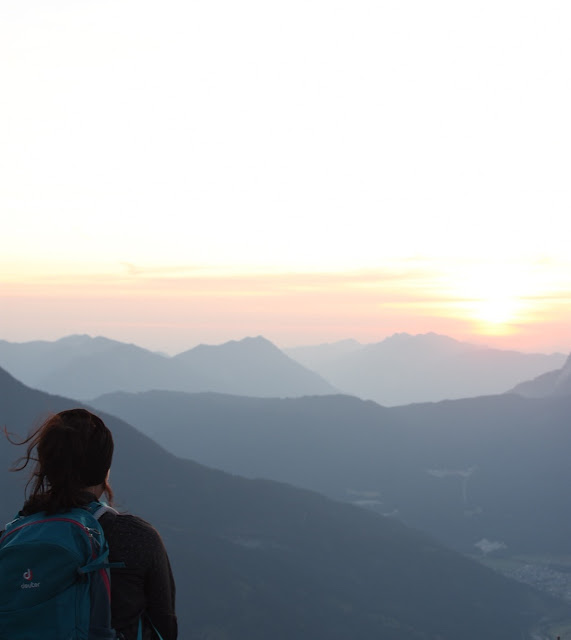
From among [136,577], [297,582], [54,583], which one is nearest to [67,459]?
[54,583]

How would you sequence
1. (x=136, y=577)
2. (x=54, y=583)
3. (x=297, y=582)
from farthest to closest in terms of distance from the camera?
(x=297, y=582)
(x=136, y=577)
(x=54, y=583)

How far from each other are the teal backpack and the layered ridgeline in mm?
138519

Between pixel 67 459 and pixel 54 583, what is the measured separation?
1.05m

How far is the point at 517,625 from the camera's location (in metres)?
174

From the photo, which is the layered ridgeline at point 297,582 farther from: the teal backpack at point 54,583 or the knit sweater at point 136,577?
the teal backpack at point 54,583

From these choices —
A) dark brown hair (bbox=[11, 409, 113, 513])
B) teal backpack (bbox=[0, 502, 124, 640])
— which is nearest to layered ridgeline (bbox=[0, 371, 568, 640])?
dark brown hair (bbox=[11, 409, 113, 513])

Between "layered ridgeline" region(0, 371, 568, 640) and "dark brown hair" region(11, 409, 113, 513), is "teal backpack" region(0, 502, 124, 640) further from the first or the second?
"layered ridgeline" region(0, 371, 568, 640)

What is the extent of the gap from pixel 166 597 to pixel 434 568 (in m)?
199

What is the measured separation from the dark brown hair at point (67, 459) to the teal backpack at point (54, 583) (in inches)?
10.6

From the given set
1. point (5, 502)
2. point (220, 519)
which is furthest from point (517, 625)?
point (5, 502)

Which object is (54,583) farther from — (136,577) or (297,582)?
(297,582)

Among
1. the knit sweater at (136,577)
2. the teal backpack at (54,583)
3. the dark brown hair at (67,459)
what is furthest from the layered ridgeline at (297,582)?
the teal backpack at (54,583)

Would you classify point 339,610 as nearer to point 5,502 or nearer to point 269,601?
point 269,601

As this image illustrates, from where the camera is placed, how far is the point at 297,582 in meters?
169
